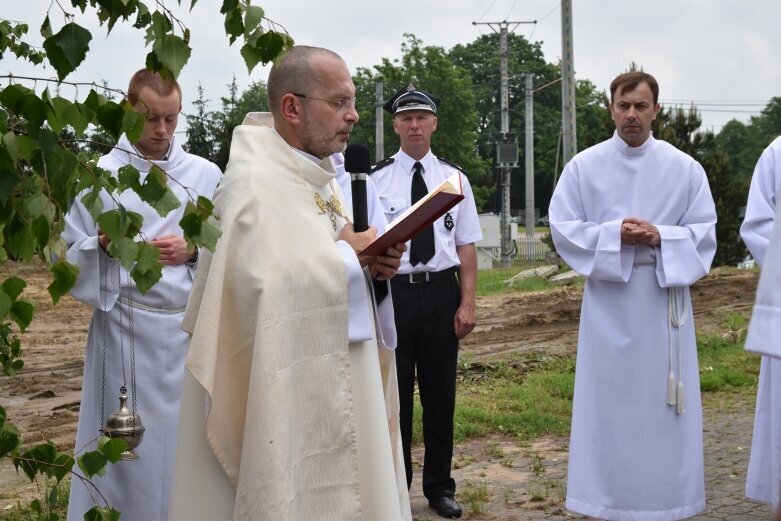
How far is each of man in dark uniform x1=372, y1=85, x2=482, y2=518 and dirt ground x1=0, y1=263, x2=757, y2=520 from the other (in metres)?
0.44

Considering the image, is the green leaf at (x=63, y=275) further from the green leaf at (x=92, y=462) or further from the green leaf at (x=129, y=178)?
the green leaf at (x=92, y=462)

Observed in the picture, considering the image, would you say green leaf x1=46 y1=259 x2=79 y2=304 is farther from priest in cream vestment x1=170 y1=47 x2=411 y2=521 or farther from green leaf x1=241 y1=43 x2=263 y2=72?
priest in cream vestment x1=170 y1=47 x2=411 y2=521

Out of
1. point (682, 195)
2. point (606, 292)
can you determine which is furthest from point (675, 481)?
point (682, 195)

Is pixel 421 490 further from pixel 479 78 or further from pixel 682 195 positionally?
pixel 479 78

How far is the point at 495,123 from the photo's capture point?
9750 centimetres

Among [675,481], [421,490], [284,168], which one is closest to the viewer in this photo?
[284,168]

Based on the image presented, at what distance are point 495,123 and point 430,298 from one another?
91.2 m

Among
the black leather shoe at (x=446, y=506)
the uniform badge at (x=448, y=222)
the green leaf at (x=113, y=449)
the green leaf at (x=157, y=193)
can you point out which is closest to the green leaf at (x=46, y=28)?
the green leaf at (x=157, y=193)

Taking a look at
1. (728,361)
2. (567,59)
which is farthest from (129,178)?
(567,59)

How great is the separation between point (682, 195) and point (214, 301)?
3753mm

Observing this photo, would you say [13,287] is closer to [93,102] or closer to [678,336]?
[93,102]

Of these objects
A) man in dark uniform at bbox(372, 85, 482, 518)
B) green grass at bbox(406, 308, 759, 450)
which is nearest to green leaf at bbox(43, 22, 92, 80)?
man in dark uniform at bbox(372, 85, 482, 518)

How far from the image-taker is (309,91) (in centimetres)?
455

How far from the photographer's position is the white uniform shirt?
24.7 feet
